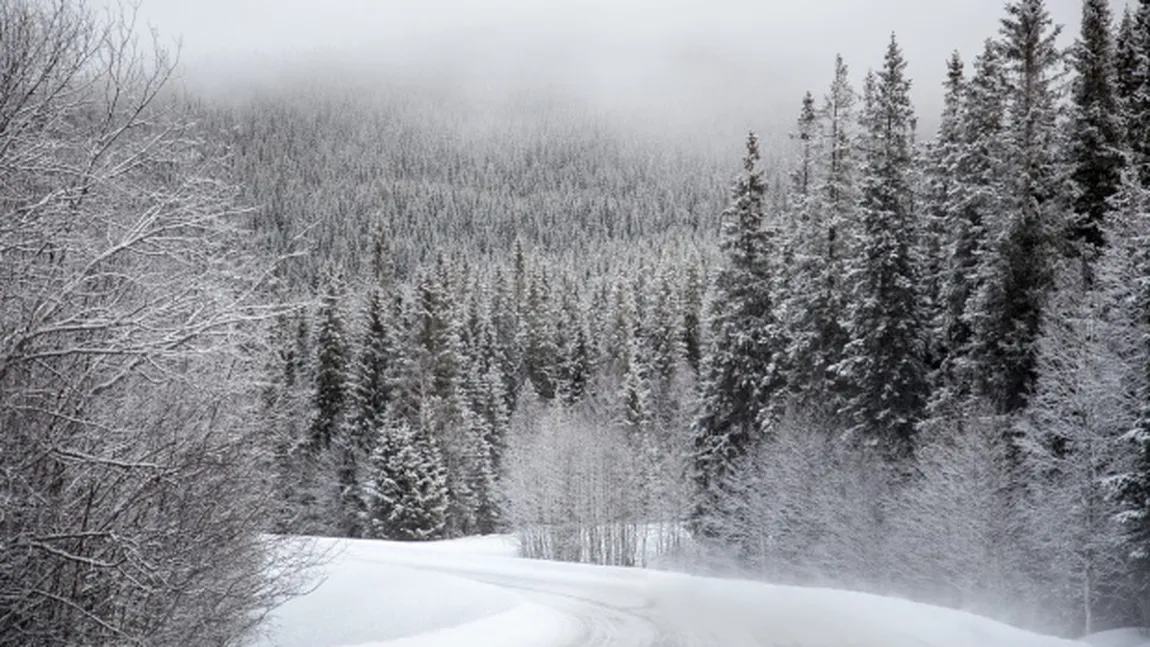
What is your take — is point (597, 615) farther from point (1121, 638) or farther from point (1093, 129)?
point (1093, 129)

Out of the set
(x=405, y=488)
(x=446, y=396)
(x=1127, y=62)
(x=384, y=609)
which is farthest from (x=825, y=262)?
(x=446, y=396)

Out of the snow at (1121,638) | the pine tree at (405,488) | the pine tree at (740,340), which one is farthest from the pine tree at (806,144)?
the pine tree at (405,488)

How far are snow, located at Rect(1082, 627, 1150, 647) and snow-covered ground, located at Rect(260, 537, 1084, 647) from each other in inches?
→ 257

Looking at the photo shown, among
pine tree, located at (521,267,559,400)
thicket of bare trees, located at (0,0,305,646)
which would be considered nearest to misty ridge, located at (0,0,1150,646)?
thicket of bare trees, located at (0,0,305,646)

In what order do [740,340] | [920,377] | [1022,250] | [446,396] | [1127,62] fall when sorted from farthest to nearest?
[446,396], [740,340], [920,377], [1127,62], [1022,250]

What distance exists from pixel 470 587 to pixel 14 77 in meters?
18.2

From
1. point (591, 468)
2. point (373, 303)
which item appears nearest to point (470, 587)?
point (591, 468)

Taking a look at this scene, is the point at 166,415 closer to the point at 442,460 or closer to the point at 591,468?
the point at 591,468

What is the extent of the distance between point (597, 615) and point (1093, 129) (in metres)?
20.3

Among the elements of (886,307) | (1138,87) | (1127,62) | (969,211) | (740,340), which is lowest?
(740,340)

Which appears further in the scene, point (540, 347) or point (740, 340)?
point (540, 347)

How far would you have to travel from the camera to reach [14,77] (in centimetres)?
658

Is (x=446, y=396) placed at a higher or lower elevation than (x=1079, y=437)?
higher

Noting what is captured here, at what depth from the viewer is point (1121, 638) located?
21578mm
